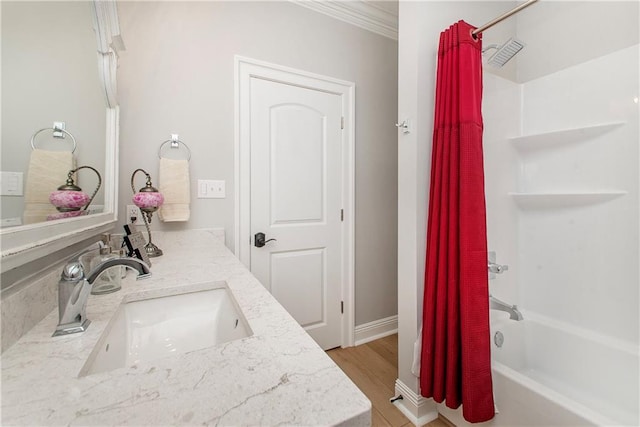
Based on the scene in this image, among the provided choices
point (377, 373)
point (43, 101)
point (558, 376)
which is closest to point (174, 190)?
point (43, 101)

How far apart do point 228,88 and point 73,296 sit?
5.19 feet

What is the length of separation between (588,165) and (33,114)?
2344mm

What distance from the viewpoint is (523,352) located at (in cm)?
167

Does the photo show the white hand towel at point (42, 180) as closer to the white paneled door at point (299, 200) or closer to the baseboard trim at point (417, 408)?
the white paneled door at point (299, 200)

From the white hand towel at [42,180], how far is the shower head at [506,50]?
1.77 metres

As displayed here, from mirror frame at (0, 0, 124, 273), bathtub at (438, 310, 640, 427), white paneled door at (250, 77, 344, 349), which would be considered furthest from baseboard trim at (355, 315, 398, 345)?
mirror frame at (0, 0, 124, 273)

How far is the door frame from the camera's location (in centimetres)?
181

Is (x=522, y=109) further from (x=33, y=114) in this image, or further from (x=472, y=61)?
(x=33, y=114)

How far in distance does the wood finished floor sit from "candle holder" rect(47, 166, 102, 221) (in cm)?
160

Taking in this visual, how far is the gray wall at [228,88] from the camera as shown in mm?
1563

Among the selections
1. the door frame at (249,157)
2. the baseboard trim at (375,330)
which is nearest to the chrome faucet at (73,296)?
the door frame at (249,157)

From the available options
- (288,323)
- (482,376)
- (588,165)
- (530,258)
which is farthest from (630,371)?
(288,323)

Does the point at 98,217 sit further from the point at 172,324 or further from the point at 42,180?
the point at 172,324

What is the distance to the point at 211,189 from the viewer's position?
174 centimetres
